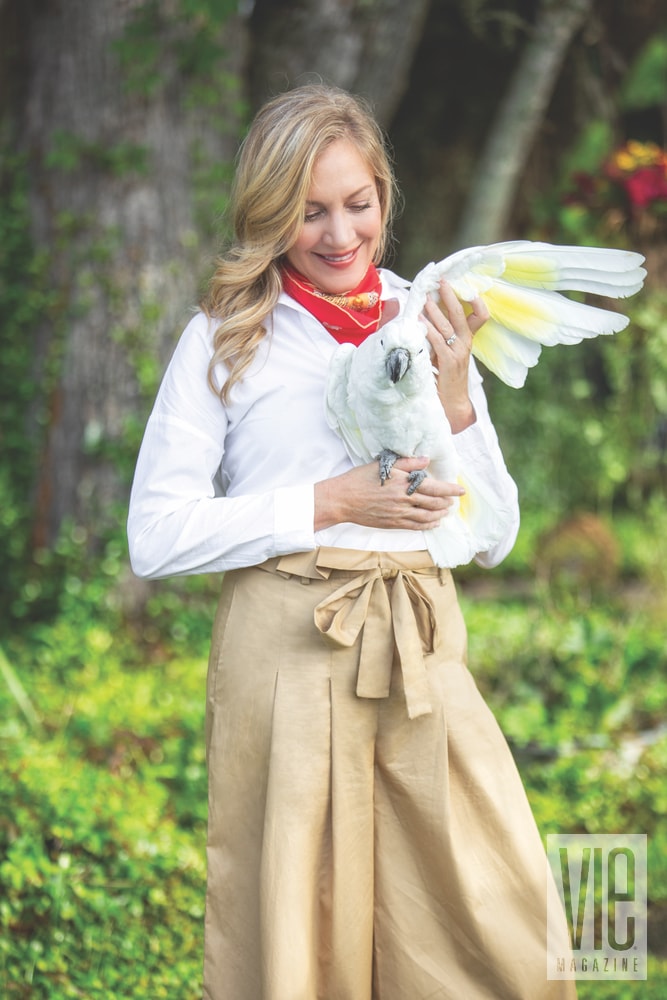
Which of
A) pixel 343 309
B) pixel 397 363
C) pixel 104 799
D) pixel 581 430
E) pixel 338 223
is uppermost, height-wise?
pixel 581 430

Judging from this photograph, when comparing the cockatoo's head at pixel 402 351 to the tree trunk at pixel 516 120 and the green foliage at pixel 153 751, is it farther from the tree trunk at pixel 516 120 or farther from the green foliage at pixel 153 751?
the tree trunk at pixel 516 120

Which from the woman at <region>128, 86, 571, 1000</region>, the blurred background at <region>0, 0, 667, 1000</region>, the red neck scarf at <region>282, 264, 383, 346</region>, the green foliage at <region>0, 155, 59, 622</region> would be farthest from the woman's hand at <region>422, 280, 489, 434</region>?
the green foliage at <region>0, 155, 59, 622</region>

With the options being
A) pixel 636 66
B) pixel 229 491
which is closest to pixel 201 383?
pixel 229 491

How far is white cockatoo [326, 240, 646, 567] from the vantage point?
1709mm

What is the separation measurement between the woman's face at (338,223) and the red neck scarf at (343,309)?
2 cm

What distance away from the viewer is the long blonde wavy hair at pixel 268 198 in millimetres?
1857

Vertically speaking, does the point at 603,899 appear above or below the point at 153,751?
below

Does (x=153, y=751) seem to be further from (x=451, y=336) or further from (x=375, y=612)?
(x=451, y=336)

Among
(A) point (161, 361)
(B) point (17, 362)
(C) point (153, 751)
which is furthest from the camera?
(B) point (17, 362)

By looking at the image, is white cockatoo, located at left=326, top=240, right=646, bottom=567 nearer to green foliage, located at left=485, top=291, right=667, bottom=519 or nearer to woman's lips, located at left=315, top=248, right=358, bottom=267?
woman's lips, located at left=315, top=248, right=358, bottom=267

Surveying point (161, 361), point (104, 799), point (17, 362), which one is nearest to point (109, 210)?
point (161, 361)

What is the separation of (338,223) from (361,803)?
109cm

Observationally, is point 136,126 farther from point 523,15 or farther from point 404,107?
point 404,107

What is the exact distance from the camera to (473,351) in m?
2.02
